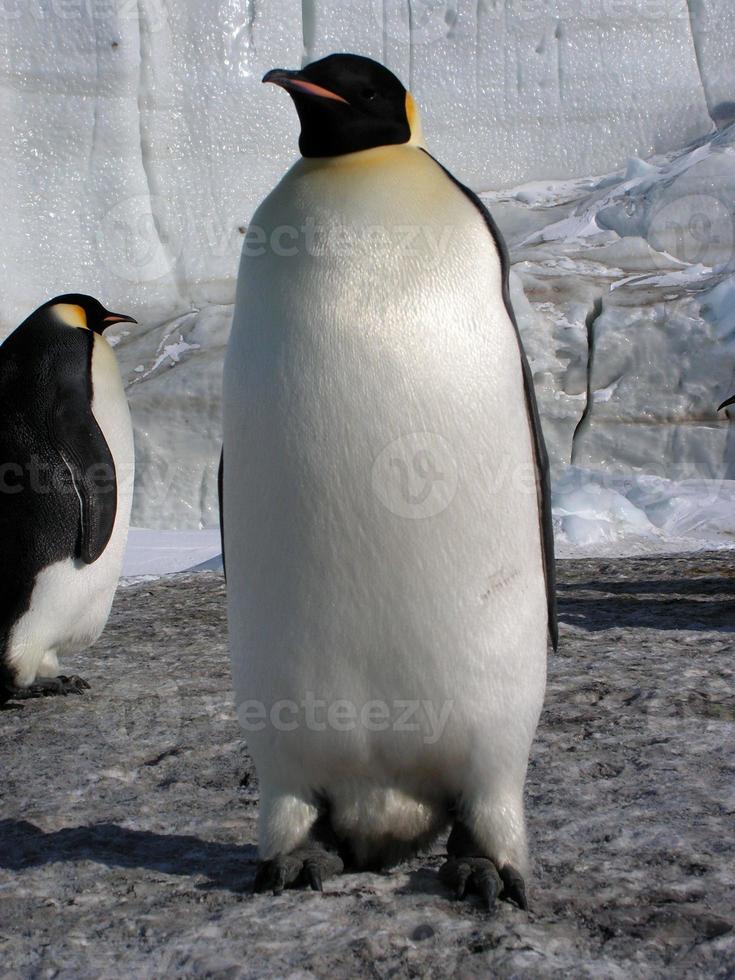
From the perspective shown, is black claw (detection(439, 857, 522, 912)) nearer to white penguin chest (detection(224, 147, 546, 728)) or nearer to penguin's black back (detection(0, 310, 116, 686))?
white penguin chest (detection(224, 147, 546, 728))

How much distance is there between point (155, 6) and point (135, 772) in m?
9.34

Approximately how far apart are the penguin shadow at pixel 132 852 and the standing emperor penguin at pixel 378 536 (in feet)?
0.31

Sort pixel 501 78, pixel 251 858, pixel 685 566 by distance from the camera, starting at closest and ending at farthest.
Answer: pixel 251 858 → pixel 685 566 → pixel 501 78

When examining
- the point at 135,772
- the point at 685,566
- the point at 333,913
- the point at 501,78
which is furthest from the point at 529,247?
the point at 333,913

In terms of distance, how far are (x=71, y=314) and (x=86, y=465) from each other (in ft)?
1.90

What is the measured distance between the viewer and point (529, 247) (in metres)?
9.02

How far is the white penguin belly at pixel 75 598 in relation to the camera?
9.67 ft

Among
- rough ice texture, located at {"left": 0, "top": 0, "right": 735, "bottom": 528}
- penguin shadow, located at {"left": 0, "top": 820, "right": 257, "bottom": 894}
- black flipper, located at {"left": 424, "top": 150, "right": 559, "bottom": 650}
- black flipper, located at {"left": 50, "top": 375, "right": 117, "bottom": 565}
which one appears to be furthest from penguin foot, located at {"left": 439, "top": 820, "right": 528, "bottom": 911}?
rough ice texture, located at {"left": 0, "top": 0, "right": 735, "bottom": 528}

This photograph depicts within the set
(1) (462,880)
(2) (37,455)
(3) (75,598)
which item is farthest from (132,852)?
(2) (37,455)

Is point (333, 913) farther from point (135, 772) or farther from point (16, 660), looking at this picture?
point (16, 660)

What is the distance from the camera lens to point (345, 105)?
5.20ft

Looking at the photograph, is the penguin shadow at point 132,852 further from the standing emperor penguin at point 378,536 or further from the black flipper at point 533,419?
the black flipper at point 533,419

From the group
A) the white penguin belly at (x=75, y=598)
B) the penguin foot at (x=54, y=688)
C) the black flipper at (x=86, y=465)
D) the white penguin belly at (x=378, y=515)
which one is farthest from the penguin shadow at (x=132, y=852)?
the black flipper at (x=86, y=465)

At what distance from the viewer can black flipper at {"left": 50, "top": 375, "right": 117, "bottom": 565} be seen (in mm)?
3051
